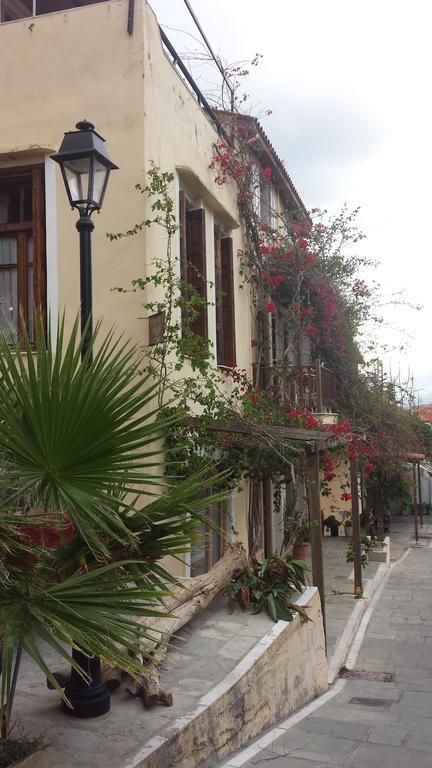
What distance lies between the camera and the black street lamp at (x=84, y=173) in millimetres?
5219

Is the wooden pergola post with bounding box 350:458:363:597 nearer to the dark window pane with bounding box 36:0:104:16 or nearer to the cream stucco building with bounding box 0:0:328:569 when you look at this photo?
the cream stucco building with bounding box 0:0:328:569

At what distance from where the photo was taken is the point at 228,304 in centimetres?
1147

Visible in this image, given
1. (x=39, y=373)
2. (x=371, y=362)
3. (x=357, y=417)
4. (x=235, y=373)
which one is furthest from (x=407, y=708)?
(x=371, y=362)

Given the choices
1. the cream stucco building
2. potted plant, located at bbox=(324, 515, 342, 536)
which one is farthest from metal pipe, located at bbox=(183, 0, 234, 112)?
potted plant, located at bbox=(324, 515, 342, 536)

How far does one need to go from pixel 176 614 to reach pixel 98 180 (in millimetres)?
3637

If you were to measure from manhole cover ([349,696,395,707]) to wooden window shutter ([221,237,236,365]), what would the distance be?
512cm

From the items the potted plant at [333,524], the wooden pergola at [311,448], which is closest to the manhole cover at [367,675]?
the wooden pergola at [311,448]

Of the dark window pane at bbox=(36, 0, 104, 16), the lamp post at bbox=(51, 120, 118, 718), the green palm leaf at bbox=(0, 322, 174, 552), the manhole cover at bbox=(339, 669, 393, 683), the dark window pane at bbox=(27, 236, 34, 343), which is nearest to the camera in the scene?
the green palm leaf at bbox=(0, 322, 174, 552)

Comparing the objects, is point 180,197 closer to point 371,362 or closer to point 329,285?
point 329,285

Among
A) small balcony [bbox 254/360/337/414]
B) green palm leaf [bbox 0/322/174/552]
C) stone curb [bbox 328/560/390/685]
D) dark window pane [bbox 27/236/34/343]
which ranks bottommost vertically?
stone curb [bbox 328/560/390/685]

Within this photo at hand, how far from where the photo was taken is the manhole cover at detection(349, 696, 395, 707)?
7715 millimetres

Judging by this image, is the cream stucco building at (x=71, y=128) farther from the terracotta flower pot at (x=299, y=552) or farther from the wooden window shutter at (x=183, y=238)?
the terracotta flower pot at (x=299, y=552)

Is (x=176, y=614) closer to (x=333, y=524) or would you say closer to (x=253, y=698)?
(x=253, y=698)

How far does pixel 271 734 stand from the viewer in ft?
19.6
